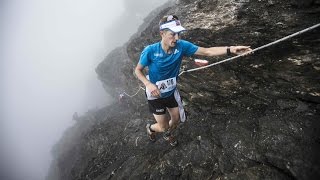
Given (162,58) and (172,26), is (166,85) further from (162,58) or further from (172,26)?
(172,26)

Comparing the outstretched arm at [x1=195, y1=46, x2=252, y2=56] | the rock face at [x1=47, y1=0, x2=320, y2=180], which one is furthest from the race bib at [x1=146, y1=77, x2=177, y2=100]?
the rock face at [x1=47, y1=0, x2=320, y2=180]

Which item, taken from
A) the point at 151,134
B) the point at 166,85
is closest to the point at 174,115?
the point at 166,85

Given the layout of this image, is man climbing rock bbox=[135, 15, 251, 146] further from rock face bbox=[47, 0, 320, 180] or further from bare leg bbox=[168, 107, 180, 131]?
rock face bbox=[47, 0, 320, 180]

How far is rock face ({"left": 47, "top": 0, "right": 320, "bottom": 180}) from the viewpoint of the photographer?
717cm

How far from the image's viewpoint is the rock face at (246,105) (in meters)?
7.17

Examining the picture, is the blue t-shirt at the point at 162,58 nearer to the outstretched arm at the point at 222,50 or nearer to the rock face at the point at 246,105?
the outstretched arm at the point at 222,50

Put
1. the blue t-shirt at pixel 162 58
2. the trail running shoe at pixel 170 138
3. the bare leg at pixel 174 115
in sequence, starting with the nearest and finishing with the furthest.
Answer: the blue t-shirt at pixel 162 58 < the bare leg at pixel 174 115 < the trail running shoe at pixel 170 138

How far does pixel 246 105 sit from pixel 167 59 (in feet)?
12.7

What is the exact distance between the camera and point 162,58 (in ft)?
22.7

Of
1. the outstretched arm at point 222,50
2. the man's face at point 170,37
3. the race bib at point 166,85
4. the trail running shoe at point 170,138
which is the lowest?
the trail running shoe at point 170,138

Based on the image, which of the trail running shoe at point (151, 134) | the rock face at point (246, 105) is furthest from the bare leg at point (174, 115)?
the rock face at point (246, 105)

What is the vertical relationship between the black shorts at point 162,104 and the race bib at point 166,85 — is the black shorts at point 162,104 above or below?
below

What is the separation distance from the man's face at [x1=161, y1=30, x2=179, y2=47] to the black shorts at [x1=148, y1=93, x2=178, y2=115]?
75.2 inches

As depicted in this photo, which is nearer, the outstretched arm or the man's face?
the outstretched arm
